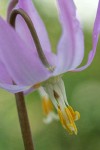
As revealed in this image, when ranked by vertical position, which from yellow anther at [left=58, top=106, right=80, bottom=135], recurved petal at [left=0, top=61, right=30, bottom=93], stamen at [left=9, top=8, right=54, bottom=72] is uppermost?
stamen at [left=9, top=8, right=54, bottom=72]

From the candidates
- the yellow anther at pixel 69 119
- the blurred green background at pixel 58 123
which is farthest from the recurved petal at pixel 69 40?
the blurred green background at pixel 58 123

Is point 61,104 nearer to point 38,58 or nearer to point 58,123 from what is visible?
point 38,58

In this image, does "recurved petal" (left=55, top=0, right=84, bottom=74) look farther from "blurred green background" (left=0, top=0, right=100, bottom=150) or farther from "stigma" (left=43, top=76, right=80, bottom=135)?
"blurred green background" (left=0, top=0, right=100, bottom=150)

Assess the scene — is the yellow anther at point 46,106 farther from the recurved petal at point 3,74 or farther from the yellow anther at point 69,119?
the recurved petal at point 3,74

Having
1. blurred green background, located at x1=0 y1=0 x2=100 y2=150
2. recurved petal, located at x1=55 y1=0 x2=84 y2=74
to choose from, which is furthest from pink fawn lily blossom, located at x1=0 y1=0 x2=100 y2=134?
blurred green background, located at x1=0 y1=0 x2=100 y2=150

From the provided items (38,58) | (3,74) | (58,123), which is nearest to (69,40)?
(38,58)

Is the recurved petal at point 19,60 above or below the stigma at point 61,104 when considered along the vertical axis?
above
